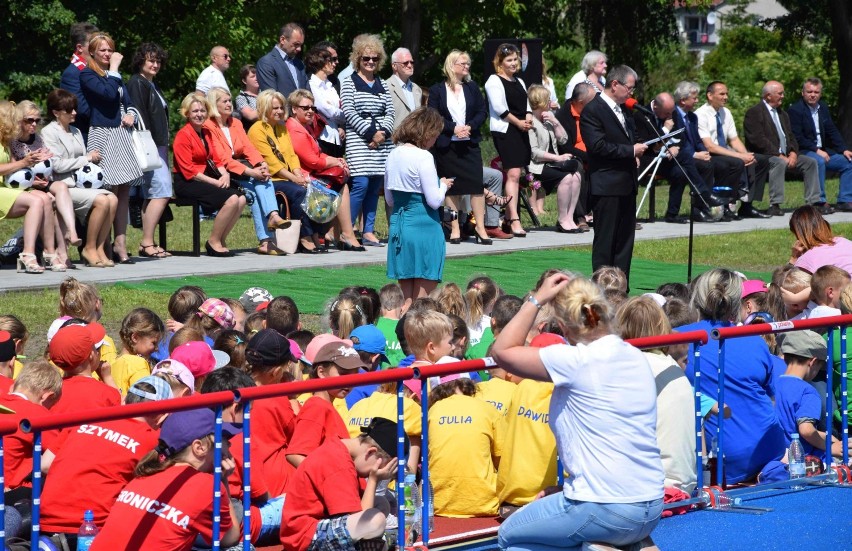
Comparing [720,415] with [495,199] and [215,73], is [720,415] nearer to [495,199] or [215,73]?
[495,199]

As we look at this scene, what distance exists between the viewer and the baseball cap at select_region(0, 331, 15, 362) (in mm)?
7176

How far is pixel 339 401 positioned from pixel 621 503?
7.03ft

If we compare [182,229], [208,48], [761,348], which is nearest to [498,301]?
[761,348]

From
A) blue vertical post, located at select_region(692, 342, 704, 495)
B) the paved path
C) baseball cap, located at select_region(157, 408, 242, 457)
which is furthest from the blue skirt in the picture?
baseball cap, located at select_region(157, 408, 242, 457)

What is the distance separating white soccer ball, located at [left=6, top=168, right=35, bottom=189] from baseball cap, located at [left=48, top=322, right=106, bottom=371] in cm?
629

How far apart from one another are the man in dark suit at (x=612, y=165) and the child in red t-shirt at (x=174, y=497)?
7035 millimetres

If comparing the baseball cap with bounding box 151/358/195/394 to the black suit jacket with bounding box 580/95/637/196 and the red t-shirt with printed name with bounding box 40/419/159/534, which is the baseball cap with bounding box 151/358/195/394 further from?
the black suit jacket with bounding box 580/95/637/196

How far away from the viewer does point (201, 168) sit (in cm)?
1434

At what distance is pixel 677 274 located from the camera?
1440 cm

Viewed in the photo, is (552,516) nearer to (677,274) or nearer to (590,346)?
(590,346)

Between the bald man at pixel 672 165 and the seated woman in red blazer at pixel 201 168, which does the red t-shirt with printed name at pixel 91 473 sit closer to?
the seated woman in red blazer at pixel 201 168

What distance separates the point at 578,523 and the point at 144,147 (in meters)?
9.52

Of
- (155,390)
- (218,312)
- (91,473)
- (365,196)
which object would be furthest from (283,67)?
(91,473)

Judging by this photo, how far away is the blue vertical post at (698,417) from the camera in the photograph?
660cm
